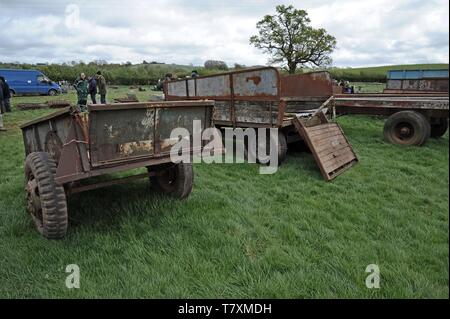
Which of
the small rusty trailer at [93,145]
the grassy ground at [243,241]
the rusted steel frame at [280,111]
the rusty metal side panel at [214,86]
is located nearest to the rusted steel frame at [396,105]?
the grassy ground at [243,241]

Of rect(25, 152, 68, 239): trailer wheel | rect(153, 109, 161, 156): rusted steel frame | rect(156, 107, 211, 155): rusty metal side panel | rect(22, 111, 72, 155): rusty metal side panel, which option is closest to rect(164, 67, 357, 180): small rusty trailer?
rect(156, 107, 211, 155): rusty metal side panel

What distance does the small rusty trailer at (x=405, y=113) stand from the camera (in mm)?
6699

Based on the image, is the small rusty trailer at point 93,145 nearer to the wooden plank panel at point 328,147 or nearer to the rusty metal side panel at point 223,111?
the wooden plank panel at point 328,147

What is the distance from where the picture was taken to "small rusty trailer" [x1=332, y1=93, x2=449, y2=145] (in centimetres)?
670

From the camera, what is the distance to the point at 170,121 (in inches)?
137

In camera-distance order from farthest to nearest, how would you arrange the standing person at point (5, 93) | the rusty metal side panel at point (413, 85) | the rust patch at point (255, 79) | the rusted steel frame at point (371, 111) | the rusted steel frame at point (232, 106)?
the standing person at point (5, 93)
the rusty metal side panel at point (413, 85)
the rusted steel frame at point (371, 111)
the rusted steel frame at point (232, 106)
the rust patch at point (255, 79)

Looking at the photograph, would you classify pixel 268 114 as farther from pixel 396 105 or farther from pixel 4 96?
pixel 4 96

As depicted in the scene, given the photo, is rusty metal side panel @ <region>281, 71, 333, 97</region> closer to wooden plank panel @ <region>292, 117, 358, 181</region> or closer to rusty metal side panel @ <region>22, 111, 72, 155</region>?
wooden plank panel @ <region>292, 117, 358, 181</region>

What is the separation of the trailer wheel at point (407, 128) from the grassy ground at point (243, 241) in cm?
230

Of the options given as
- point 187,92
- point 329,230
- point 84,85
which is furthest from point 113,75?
point 329,230

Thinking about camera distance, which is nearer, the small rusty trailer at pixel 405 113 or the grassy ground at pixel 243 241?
the grassy ground at pixel 243 241

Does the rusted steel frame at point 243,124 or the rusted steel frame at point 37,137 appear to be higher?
the rusted steel frame at point 37,137

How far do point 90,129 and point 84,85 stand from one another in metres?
10.9

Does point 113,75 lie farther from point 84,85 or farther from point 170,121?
point 170,121
